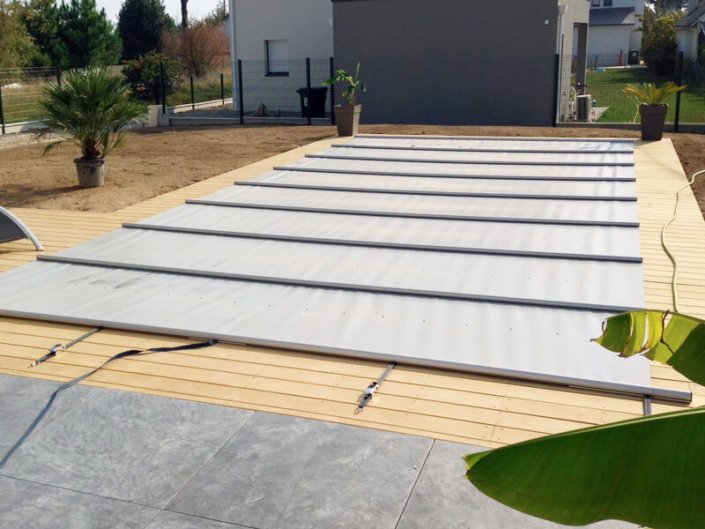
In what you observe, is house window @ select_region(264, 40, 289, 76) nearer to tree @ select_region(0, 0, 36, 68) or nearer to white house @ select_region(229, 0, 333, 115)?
white house @ select_region(229, 0, 333, 115)

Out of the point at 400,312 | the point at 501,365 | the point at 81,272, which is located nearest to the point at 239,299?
the point at 400,312

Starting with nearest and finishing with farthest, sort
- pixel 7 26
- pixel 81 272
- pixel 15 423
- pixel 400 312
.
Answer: pixel 15 423, pixel 400 312, pixel 81 272, pixel 7 26

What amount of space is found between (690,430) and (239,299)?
12.8 ft

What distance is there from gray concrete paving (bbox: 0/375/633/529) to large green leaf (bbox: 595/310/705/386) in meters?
1.03

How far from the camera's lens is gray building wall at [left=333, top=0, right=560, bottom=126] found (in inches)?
666

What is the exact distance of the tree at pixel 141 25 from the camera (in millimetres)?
31172

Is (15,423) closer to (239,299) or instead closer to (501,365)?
(239,299)

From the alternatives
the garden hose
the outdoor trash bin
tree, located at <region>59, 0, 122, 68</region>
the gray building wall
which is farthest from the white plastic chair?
tree, located at <region>59, 0, 122, 68</region>

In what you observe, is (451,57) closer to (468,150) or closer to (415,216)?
(468,150)

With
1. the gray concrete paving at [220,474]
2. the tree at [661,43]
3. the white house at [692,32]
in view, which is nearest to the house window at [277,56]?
the white house at [692,32]

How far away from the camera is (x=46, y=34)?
27.0 meters

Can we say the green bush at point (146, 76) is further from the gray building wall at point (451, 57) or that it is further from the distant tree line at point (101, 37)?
the gray building wall at point (451, 57)

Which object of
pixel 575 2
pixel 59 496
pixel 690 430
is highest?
pixel 575 2

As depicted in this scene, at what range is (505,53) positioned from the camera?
17.1m
